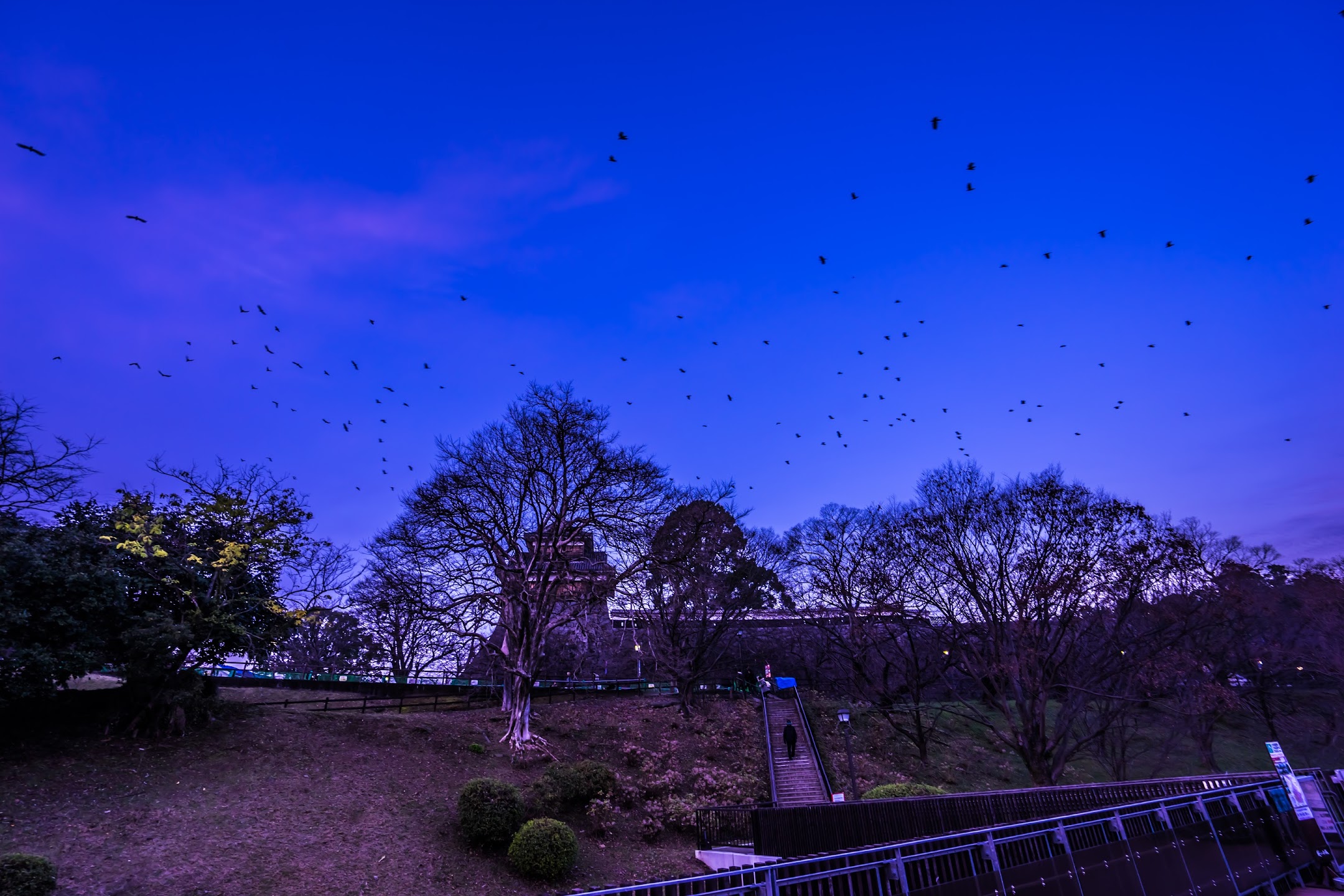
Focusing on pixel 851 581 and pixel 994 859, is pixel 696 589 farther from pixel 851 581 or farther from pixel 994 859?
pixel 994 859

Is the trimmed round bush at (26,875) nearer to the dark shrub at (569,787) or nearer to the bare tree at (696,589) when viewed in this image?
the dark shrub at (569,787)

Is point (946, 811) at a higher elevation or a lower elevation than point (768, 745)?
lower

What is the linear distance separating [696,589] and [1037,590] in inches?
586

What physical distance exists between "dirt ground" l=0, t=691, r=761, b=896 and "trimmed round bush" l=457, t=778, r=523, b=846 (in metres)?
0.38

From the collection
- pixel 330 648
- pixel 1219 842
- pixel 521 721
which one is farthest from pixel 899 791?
pixel 330 648

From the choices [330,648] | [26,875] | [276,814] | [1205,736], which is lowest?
[26,875]

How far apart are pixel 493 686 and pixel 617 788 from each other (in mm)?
11287

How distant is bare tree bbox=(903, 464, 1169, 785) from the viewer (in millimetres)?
21375

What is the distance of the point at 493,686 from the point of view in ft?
92.4

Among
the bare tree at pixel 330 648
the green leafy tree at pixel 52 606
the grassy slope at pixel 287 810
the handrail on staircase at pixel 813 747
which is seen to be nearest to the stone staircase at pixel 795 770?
the handrail on staircase at pixel 813 747

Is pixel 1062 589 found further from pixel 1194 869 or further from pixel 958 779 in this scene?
pixel 1194 869

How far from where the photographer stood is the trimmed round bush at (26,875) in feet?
28.6

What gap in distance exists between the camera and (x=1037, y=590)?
21500 millimetres

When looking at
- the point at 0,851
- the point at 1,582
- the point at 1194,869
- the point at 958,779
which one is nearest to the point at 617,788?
the point at 0,851
